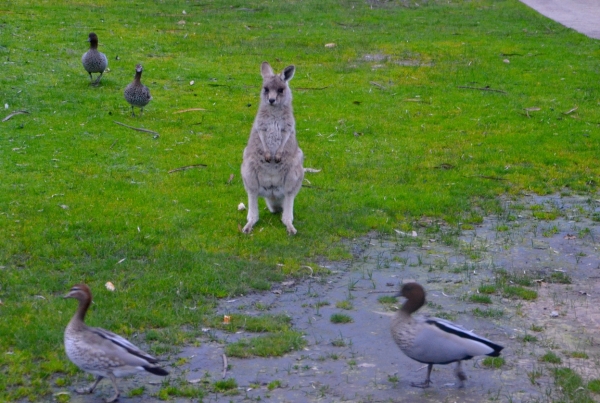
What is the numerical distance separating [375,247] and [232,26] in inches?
572

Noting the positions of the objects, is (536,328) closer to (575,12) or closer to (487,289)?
(487,289)

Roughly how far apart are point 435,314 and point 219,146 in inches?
246

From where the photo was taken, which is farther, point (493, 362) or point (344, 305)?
point (344, 305)

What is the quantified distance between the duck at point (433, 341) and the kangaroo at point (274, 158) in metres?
3.36

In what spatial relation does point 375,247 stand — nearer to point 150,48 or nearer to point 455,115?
point 455,115

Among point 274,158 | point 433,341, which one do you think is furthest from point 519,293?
point 274,158

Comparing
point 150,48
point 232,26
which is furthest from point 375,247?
point 232,26

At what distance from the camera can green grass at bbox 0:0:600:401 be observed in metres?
7.57

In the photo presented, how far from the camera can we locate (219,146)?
12508mm

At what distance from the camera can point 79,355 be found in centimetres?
550

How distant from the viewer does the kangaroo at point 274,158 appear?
9438mm

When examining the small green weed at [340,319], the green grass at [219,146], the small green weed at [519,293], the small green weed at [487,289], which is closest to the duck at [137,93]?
the green grass at [219,146]

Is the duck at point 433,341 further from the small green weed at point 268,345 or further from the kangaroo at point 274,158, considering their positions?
the kangaroo at point 274,158

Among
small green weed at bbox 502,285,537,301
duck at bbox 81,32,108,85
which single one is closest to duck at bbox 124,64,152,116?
duck at bbox 81,32,108,85
